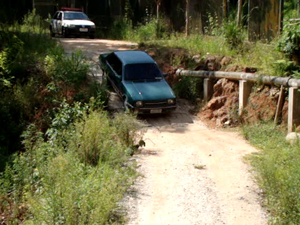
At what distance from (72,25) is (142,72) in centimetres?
1116

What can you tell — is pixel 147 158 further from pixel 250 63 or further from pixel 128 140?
pixel 250 63

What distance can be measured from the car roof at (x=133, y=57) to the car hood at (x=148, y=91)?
88 cm

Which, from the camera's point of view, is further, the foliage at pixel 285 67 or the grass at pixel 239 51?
the grass at pixel 239 51

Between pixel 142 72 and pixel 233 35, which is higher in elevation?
pixel 233 35

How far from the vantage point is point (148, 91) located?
603 inches

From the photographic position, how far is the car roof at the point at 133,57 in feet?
53.6

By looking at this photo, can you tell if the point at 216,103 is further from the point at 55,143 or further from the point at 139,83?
the point at 55,143

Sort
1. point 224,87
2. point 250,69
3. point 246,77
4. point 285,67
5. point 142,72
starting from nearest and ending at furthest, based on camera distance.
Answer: point 285,67
point 246,77
point 250,69
point 224,87
point 142,72

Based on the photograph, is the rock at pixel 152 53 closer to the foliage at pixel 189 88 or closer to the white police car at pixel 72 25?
the foliage at pixel 189 88

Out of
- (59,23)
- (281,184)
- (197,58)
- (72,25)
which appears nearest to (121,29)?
(72,25)

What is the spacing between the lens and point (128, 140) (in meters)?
12.4

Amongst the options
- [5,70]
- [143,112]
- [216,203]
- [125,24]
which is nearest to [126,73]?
[143,112]

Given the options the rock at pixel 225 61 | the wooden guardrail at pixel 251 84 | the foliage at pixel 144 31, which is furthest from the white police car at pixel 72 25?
the rock at pixel 225 61

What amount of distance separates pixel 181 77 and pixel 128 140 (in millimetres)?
5711
